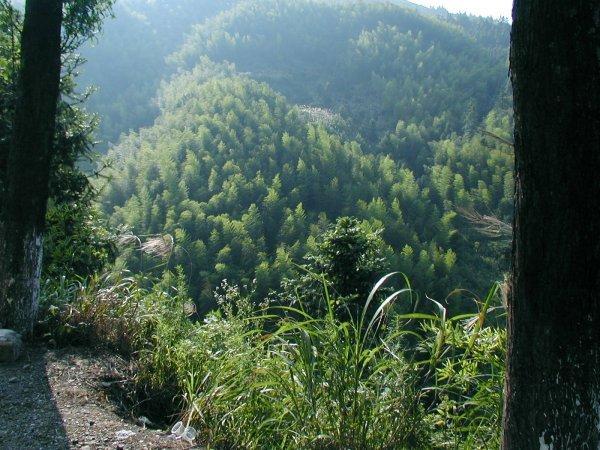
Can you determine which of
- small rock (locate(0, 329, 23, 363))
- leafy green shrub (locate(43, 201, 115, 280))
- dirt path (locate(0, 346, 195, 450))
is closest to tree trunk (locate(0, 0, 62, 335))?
small rock (locate(0, 329, 23, 363))

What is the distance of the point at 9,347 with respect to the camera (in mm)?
3537

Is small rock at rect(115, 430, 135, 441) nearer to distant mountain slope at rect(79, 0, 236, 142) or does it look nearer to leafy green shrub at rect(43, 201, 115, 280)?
leafy green shrub at rect(43, 201, 115, 280)

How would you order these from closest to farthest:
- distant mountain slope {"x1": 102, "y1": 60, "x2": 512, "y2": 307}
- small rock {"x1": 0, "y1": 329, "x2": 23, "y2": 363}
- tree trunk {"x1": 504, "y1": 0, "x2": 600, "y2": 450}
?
tree trunk {"x1": 504, "y1": 0, "x2": 600, "y2": 450}, small rock {"x1": 0, "y1": 329, "x2": 23, "y2": 363}, distant mountain slope {"x1": 102, "y1": 60, "x2": 512, "y2": 307}

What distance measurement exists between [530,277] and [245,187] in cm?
5414

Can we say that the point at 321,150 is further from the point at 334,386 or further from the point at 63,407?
the point at 334,386

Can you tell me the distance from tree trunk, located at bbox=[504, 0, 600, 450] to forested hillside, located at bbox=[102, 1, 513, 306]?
1990cm

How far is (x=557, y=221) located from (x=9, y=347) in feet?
10.1

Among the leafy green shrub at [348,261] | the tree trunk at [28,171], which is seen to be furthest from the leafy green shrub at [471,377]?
the leafy green shrub at [348,261]

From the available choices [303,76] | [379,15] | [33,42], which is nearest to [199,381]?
[33,42]

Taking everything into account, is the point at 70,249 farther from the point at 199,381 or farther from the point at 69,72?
the point at 69,72

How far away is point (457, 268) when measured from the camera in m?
45.9

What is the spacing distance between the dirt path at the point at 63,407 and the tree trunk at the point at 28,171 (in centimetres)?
36

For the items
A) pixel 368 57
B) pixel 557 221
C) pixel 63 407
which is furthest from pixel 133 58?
pixel 557 221

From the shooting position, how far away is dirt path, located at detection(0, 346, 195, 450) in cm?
266
